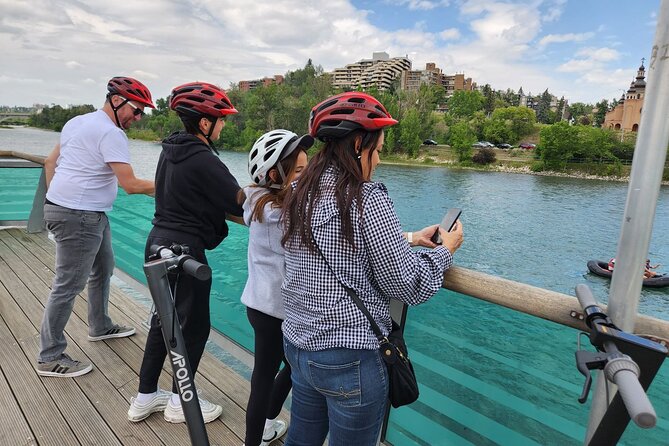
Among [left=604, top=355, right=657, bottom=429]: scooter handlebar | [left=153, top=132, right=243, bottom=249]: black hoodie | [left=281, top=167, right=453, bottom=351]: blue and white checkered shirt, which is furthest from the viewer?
[left=153, top=132, right=243, bottom=249]: black hoodie

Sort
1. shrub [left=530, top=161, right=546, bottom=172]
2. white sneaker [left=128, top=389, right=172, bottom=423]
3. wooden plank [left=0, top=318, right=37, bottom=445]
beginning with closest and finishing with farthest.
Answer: wooden plank [left=0, top=318, right=37, bottom=445], white sneaker [left=128, top=389, right=172, bottom=423], shrub [left=530, top=161, right=546, bottom=172]

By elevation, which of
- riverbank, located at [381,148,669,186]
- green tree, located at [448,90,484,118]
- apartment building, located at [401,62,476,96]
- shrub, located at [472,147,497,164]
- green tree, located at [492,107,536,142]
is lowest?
riverbank, located at [381,148,669,186]

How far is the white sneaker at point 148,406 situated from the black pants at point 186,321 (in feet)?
0.19

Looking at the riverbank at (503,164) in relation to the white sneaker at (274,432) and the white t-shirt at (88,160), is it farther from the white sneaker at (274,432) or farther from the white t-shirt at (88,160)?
the white sneaker at (274,432)

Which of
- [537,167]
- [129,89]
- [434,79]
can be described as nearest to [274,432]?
[129,89]

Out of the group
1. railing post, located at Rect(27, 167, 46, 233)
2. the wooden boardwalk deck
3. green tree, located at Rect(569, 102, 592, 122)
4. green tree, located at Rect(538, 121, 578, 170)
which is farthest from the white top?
green tree, located at Rect(569, 102, 592, 122)

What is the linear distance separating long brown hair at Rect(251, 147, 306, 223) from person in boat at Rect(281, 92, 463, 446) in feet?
0.95

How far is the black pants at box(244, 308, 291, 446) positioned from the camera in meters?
1.76

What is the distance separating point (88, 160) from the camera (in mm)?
2408

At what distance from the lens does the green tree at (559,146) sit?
73375 mm

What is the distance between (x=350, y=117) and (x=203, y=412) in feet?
5.45

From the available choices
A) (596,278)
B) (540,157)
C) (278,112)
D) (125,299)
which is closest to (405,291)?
(125,299)

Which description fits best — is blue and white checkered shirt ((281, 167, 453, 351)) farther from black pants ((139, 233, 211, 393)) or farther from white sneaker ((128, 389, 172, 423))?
white sneaker ((128, 389, 172, 423))

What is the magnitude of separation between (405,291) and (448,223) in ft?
1.26
